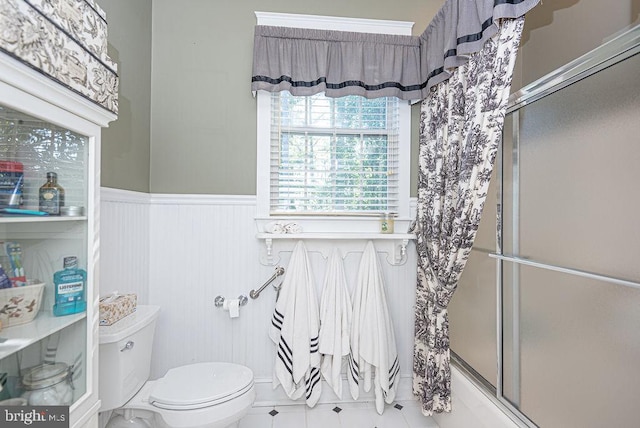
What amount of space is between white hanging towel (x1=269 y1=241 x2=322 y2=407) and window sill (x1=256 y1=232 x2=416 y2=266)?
0.12 m

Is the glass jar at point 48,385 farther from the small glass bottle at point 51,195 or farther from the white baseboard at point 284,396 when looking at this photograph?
the white baseboard at point 284,396

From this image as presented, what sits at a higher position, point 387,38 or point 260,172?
point 387,38

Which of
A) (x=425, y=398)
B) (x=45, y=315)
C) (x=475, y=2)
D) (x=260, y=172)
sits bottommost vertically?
(x=425, y=398)

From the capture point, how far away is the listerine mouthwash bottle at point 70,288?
3.22 feet

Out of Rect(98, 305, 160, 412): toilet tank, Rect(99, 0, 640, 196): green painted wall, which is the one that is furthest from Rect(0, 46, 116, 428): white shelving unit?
Rect(99, 0, 640, 196): green painted wall

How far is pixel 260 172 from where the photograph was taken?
78.6 inches

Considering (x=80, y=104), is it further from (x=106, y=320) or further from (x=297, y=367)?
(x=297, y=367)

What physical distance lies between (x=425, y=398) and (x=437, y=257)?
32.1 inches

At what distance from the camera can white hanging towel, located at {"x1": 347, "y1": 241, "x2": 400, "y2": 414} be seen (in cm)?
189

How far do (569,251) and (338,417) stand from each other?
1.60 metres

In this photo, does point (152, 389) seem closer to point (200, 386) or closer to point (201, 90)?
point (200, 386)

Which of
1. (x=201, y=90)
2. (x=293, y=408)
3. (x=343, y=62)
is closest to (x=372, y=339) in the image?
(x=293, y=408)

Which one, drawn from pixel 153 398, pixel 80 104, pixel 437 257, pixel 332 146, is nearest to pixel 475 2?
pixel 332 146

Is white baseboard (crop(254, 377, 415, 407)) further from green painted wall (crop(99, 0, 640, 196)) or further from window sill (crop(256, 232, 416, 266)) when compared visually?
green painted wall (crop(99, 0, 640, 196))
